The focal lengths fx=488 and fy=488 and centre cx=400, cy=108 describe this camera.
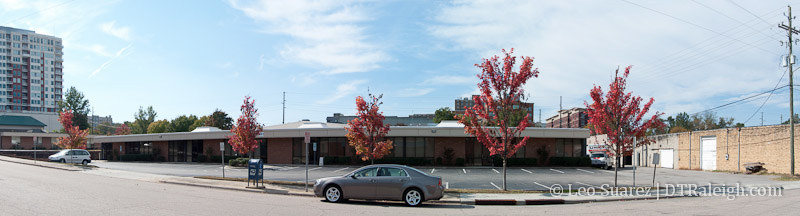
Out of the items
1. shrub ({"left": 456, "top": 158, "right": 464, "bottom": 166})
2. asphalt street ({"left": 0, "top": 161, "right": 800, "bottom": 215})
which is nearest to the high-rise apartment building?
shrub ({"left": 456, "top": 158, "right": 464, "bottom": 166})

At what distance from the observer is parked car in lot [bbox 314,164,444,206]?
14.7 metres

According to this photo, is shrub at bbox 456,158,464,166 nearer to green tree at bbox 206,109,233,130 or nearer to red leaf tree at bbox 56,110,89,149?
red leaf tree at bbox 56,110,89,149

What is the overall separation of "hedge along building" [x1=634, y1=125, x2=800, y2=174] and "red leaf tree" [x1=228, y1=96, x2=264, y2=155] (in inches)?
1183

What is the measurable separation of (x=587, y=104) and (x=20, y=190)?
2305 centimetres

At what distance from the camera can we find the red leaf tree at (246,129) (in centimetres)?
3225

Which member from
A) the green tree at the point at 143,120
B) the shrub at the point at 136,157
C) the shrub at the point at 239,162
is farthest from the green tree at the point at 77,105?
the shrub at the point at 239,162

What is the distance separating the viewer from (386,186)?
1489cm

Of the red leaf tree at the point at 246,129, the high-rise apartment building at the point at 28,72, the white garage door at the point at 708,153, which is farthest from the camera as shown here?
the high-rise apartment building at the point at 28,72

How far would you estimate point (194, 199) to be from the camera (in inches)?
603

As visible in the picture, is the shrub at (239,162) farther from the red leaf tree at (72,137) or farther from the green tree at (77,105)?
the green tree at (77,105)

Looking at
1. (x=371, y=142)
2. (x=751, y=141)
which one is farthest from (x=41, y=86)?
(x=751, y=141)

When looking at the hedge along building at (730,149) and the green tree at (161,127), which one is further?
the green tree at (161,127)

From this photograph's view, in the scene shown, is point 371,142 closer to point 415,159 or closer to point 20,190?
point 20,190

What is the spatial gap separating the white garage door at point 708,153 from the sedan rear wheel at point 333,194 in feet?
119
